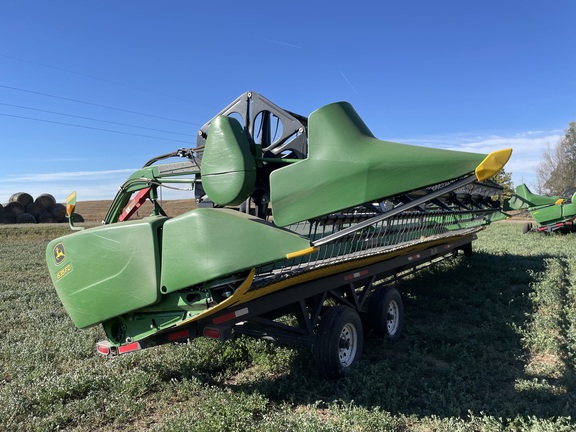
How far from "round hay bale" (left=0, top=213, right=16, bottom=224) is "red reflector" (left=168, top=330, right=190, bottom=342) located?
27.5 meters

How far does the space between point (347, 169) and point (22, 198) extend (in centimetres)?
2981

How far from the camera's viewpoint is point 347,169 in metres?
2.94

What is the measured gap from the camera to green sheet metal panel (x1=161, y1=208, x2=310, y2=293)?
2945mm

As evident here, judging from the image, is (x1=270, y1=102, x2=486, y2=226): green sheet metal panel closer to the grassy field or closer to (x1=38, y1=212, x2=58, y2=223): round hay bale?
the grassy field

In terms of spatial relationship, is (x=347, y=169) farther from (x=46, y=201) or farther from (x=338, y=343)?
(x=46, y=201)

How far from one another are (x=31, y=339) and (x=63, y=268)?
2.27m

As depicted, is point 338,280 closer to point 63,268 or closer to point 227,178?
point 227,178

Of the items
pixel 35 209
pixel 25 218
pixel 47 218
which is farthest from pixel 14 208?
pixel 47 218

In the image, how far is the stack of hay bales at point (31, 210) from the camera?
26406 millimetres

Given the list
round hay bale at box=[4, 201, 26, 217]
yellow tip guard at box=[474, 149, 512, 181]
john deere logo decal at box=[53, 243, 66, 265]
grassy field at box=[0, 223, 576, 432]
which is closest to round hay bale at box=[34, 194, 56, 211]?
round hay bale at box=[4, 201, 26, 217]

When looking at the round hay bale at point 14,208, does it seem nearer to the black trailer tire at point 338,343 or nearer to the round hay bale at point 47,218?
the round hay bale at point 47,218

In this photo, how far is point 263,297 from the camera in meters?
3.77

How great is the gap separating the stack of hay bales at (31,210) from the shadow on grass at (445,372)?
2655 centimetres

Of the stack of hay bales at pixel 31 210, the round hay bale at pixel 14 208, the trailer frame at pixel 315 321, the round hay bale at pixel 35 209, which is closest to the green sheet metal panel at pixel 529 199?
the trailer frame at pixel 315 321
